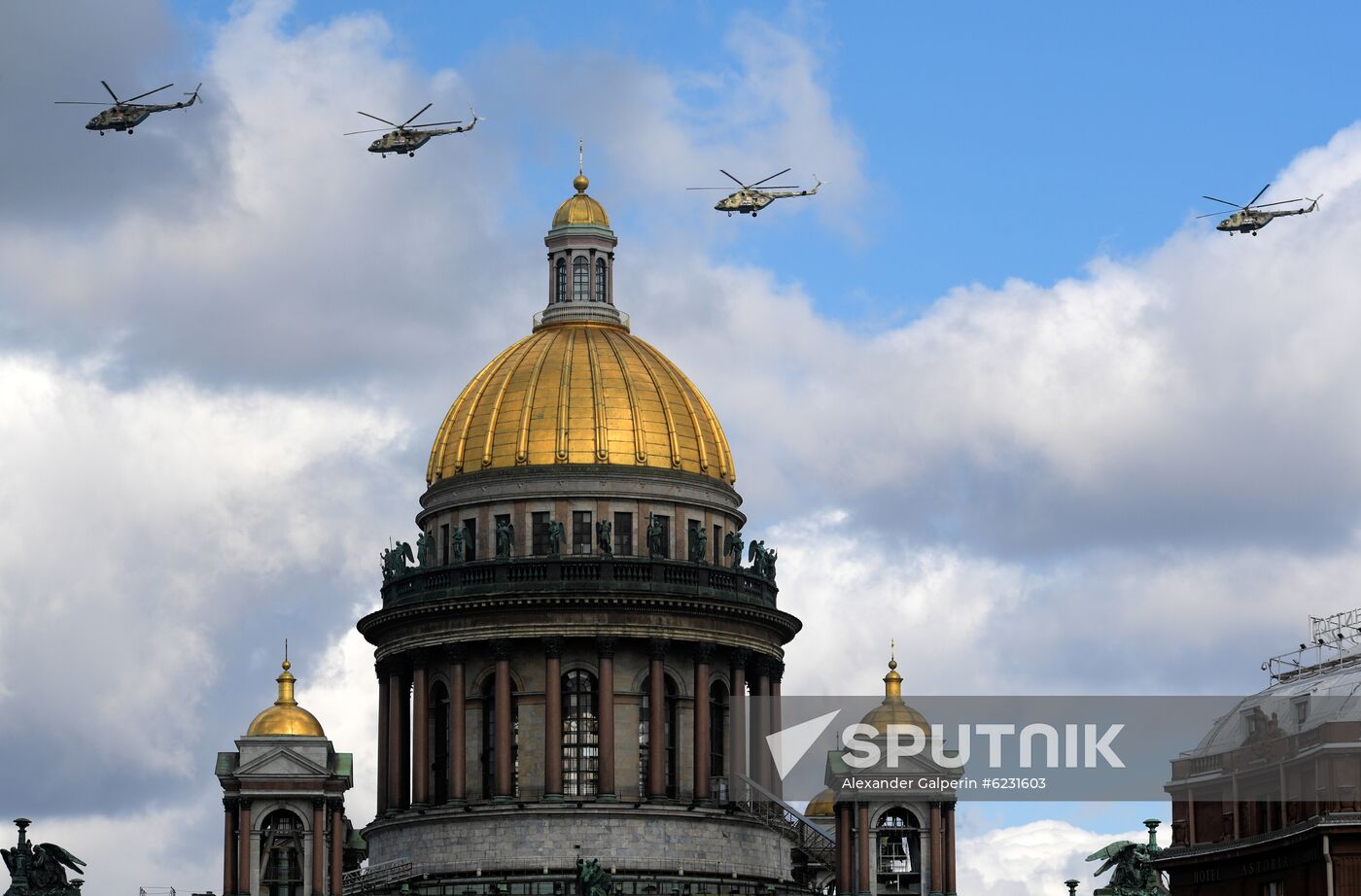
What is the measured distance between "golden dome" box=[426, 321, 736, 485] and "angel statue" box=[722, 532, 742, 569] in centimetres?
271

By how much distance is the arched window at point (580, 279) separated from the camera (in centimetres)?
19688

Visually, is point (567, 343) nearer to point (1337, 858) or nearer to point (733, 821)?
point (733, 821)

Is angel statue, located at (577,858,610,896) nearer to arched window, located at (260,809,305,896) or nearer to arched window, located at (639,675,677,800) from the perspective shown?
arched window, located at (260,809,305,896)

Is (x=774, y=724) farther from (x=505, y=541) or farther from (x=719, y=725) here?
(x=505, y=541)

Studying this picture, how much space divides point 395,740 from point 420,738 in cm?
137

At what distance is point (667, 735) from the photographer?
187875mm

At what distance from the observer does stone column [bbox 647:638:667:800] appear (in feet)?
611

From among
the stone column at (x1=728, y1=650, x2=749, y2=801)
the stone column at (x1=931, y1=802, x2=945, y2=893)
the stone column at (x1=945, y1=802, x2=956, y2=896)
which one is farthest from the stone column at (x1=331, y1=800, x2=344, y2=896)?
the stone column at (x1=945, y1=802, x2=956, y2=896)

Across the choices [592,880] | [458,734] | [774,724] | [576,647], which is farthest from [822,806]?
[592,880]

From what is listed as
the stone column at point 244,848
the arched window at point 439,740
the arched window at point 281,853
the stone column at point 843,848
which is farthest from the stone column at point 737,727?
the stone column at point 244,848

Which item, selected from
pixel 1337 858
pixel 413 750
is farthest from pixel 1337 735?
pixel 413 750

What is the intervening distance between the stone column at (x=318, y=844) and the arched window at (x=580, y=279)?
33.6m

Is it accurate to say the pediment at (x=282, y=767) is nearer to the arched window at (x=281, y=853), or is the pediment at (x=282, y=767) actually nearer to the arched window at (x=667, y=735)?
the arched window at (x=281, y=853)

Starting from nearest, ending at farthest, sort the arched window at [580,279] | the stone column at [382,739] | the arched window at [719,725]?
the arched window at [719,725], the stone column at [382,739], the arched window at [580,279]
